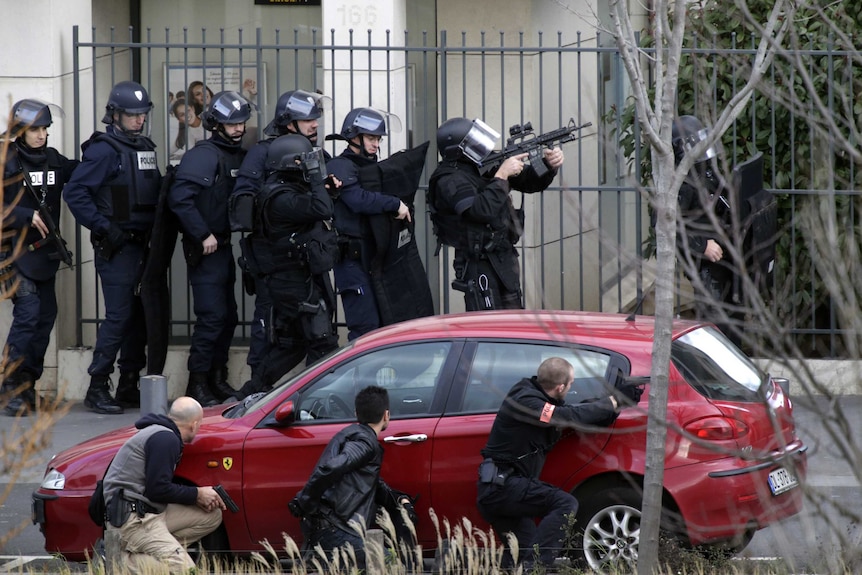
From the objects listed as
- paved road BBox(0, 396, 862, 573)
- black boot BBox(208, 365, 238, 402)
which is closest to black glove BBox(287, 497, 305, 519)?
paved road BBox(0, 396, 862, 573)

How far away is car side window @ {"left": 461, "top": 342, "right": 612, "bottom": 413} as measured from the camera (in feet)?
21.2

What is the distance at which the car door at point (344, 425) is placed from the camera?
6.48m

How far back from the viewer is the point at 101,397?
1030 centimetres

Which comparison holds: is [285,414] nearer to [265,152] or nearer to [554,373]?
[554,373]

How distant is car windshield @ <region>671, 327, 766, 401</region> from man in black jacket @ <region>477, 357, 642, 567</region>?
32 cm

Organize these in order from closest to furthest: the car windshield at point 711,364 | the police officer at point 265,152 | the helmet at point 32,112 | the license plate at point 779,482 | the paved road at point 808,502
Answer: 1. the paved road at point 808,502
2. the license plate at point 779,482
3. the car windshield at point 711,364
4. the police officer at point 265,152
5. the helmet at point 32,112

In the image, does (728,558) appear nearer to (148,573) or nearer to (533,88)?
(148,573)

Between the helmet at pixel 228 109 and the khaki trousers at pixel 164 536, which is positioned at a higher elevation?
the helmet at pixel 228 109

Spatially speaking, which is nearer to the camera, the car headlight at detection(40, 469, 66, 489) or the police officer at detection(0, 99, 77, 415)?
the car headlight at detection(40, 469, 66, 489)

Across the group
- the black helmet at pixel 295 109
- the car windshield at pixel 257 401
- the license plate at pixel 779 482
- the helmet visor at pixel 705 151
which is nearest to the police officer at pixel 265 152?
the black helmet at pixel 295 109

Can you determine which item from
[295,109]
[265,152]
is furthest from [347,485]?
[295,109]

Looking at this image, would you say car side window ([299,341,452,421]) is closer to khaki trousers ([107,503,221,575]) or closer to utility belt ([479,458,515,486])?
utility belt ([479,458,515,486])

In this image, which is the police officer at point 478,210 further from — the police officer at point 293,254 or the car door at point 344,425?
the car door at point 344,425

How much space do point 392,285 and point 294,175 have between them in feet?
4.10
